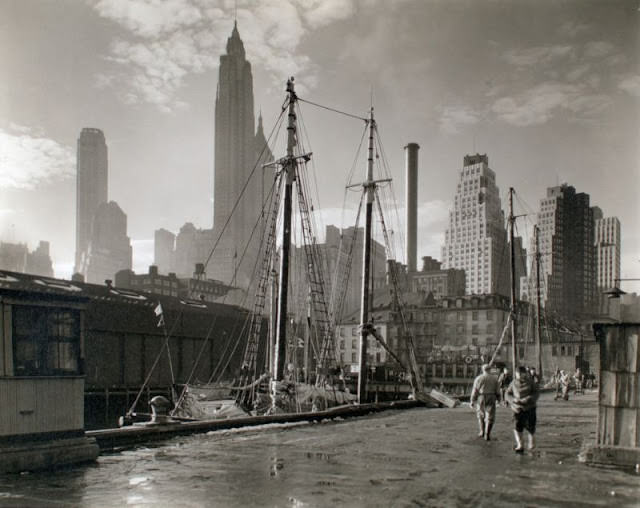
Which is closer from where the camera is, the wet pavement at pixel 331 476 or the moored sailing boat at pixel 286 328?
the wet pavement at pixel 331 476

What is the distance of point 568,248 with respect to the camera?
17938cm

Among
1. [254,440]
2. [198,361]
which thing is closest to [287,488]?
[254,440]

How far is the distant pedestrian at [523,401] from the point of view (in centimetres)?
1375

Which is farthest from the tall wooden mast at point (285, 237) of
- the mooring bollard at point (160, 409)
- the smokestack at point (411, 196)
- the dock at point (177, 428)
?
the smokestack at point (411, 196)

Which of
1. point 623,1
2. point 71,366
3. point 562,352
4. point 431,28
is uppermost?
point 431,28

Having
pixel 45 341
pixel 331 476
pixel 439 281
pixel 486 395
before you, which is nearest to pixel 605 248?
pixel 439 281

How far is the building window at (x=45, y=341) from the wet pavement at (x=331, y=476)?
184 centimetres

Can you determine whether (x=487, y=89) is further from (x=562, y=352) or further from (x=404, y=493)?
(x=562, y=352)

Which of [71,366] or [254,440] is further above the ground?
[71,366]

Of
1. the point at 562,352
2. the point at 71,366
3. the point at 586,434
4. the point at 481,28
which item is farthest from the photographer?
the point at 562,352

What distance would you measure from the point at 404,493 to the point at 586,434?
1093cm

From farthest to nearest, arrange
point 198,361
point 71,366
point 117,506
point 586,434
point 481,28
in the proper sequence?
point 198,361 < point 481,28 < point 586,434 < point 71,366 < point 117,506

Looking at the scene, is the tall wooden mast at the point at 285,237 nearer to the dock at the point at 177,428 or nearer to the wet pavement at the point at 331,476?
the dock at the point at 177,428

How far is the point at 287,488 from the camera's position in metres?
10.1
